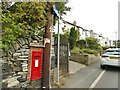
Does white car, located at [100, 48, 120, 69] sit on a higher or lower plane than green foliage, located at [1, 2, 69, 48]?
lower

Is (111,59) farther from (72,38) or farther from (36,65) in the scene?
(72,38)

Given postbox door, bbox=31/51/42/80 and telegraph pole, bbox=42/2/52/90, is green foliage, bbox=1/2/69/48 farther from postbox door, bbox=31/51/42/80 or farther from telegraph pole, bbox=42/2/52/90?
postbox door, bbox=31/51/42/80

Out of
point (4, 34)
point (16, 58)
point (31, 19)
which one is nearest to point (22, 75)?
point (16, 58)

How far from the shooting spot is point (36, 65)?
7.93m

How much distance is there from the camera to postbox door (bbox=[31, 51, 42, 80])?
25.3ft

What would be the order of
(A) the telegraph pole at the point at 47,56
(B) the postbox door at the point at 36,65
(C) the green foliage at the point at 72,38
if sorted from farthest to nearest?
(C) the green foliage at the point at 72,38, (A) the telegraph pole at the point at 47,56, (B) the postbox door at the point at 36,65

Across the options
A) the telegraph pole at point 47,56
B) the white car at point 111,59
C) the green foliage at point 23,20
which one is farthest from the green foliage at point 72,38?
the green foliage at point 23,20

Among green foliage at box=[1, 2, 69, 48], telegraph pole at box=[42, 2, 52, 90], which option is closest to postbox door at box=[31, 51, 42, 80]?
telegraph pole at box=[42, 2, 52, 90]

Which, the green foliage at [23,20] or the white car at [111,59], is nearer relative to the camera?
the green foliage at [23,20]

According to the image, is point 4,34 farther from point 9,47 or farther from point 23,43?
point 23,43

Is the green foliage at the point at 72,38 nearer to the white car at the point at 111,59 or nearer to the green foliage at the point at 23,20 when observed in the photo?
the white car at the point at 111,59

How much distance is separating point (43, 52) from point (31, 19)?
121 centimetres

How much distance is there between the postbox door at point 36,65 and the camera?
304 inches

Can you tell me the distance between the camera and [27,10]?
25.1 ft
